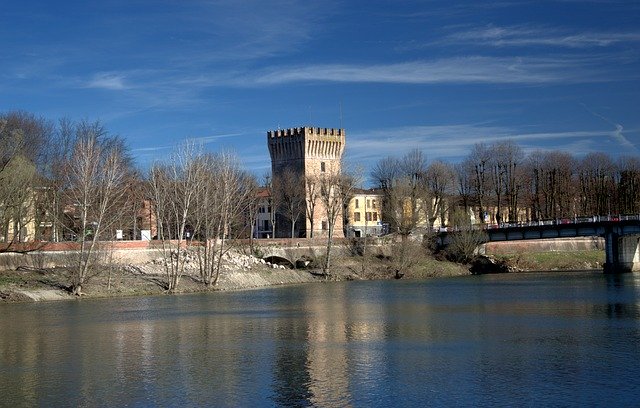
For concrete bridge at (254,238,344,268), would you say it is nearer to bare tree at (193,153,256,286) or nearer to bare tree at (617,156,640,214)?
bare tree at (193,153,256,286)

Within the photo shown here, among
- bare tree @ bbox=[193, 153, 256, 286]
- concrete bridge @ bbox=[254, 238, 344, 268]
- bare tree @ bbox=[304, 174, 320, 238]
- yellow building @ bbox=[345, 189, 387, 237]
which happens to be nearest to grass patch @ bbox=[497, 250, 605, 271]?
concrete bridge @ bbox=[254, 238, 344, 268]

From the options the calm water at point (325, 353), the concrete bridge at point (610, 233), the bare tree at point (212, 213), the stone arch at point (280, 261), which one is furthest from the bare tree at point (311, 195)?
the calm water at point (325, 353)

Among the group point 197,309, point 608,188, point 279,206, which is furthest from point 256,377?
point 608,188

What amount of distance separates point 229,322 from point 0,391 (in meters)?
20.5

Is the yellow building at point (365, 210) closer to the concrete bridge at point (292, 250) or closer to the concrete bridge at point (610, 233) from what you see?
the concrete bridge at point (292, 250)

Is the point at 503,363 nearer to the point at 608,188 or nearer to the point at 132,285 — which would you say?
the point at 132,285

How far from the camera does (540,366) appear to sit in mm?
33031

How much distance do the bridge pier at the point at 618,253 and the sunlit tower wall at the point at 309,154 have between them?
43328 millimetres

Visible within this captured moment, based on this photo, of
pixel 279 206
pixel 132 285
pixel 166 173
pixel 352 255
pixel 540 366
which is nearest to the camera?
pixel 540 366

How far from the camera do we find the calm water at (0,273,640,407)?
28.8m

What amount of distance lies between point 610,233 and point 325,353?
74.9 meters

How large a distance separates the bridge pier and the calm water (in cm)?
4137

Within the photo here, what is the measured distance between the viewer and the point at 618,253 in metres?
104

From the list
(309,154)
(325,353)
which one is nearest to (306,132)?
(309,154)
